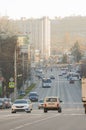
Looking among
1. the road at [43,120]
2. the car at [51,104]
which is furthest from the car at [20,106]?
the car at [51,104]

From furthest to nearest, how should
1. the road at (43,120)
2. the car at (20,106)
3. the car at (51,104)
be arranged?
the car at (51,104) < the car at (20,106) < the road at (43,120)

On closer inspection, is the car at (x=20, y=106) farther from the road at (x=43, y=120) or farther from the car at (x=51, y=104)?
the car at (x=51, y=104)

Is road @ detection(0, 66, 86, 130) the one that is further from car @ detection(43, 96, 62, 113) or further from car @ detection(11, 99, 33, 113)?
car @ detection(43, 96, 62, 113)

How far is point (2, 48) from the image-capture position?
110 meters

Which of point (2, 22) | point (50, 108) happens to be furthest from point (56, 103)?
point (2, 22)

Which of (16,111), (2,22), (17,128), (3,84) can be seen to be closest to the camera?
(17,128)

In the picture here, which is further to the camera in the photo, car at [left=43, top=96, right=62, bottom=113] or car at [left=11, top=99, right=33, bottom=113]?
car at [left=43, top=96, right=62, bottom=113]

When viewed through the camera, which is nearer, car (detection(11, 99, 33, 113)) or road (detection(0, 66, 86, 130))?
road (detection(0, 66, 86, 130))

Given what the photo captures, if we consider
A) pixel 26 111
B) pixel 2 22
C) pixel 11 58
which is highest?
pixel 2 22

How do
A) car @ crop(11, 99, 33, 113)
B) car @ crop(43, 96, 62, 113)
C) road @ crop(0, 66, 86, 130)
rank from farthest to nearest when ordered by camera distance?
car @ crop(43, 96, 62, 113)
car @ crop(11, 99, 33, 113)
road @ crop(0, 66, 86, 130)

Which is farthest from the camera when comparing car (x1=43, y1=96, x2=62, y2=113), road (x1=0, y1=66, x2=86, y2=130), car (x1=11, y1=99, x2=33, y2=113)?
car (x1=43, y1=96, x2=62, y2=113)

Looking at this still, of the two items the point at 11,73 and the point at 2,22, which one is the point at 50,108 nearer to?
the point at 11,73

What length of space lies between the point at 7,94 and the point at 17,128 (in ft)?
258

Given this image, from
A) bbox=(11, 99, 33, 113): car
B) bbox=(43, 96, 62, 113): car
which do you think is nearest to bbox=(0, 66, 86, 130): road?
bbox=(11, 99, 33, 113): car
